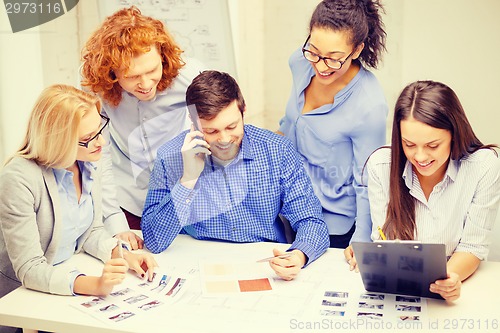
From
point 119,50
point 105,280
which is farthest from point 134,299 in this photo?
point 119,50

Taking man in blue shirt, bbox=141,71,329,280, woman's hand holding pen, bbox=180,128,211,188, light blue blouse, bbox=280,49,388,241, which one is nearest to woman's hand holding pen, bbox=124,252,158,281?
man in blue shirt, bbox=141,71,329,280

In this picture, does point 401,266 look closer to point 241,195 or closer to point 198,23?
point 241,195

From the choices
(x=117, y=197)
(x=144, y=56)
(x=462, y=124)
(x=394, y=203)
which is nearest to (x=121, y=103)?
(x=144, y=56)

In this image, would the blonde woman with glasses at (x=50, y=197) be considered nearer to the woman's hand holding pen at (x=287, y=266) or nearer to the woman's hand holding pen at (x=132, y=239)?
the woman's hand holding pen at (x=132, y=239)

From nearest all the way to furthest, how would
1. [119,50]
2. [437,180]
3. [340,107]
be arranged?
[437,180], [119,50], [340,107]

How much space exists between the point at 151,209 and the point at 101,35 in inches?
22.6

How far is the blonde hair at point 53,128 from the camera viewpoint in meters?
1.70

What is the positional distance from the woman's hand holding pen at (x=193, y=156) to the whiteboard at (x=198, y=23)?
557 mm

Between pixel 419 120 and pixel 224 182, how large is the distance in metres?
0.69

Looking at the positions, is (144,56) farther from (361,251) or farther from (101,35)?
(361,251)

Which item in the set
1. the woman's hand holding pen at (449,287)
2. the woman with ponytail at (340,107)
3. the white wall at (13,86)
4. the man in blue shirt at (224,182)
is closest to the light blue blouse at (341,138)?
the woman with ponytail at (340,107)

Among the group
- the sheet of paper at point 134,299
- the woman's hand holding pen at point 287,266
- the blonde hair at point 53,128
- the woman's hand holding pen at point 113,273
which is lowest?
the sheet of paper at point 134,299

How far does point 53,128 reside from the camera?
171 cm

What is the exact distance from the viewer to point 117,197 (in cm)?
230
